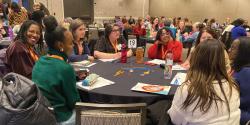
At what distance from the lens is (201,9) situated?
13.1 m

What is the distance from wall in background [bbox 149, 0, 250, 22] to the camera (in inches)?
462

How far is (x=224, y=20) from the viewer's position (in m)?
12.3

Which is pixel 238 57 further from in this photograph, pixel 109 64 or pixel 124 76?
pixel 109 64

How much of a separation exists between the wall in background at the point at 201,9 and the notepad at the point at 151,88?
10.9 meters

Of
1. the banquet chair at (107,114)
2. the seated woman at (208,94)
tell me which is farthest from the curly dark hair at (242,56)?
the banquet chair at (107,114)

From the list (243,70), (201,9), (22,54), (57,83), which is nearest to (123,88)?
(57,83)

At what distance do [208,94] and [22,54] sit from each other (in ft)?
6.47

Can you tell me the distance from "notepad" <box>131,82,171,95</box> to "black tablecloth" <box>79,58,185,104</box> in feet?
0.11

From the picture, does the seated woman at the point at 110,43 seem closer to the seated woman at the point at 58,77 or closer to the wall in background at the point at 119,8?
the seated woman at the point at 58,77

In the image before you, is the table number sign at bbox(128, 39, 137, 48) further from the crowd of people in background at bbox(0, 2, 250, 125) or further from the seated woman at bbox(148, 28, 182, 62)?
the crowd of people in background at bbox(0, 2, 250, 125)

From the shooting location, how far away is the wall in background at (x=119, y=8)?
12453mm

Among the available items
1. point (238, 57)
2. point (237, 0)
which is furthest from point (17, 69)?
point (237, 0)

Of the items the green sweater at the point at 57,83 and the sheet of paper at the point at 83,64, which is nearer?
the green sweater at the point at 57,83

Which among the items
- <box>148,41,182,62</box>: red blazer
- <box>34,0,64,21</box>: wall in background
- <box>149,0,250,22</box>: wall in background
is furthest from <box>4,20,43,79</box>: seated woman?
<box>149,0,250,22</box>: wall in background
